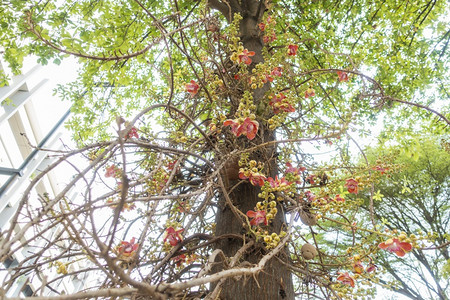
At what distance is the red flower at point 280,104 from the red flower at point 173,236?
33.1 inches

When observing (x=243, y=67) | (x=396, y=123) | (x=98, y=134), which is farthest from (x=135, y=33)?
(x=396, y=123)

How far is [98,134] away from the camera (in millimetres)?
3453

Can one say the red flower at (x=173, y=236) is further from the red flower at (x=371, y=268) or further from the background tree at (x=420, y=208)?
the background tree at (x=420, y=208)

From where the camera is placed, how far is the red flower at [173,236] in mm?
1209

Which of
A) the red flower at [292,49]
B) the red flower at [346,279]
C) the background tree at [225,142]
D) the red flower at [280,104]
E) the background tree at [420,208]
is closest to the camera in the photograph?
the background tree at [225,142]

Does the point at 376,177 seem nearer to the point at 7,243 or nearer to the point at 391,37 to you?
the point at 7,243

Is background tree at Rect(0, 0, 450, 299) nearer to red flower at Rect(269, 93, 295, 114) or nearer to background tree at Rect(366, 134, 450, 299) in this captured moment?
red flower at Rect(269, 93, 295, 114)

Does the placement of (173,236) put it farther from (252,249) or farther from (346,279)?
(346,279)

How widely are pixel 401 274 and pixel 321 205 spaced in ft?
21.7

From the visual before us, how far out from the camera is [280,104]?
1.63m

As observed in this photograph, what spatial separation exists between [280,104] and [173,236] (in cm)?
89

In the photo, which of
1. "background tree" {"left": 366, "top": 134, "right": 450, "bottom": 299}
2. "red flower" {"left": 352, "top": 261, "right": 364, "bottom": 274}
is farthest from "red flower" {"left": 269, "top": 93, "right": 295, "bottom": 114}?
"background tree" {"left": 366, "top": 134, "right": 450, "bottom": 299}

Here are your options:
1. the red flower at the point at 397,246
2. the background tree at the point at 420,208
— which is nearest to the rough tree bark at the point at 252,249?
the red flower at the point at 397,246

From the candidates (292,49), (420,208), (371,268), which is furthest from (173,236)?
(420,208)
